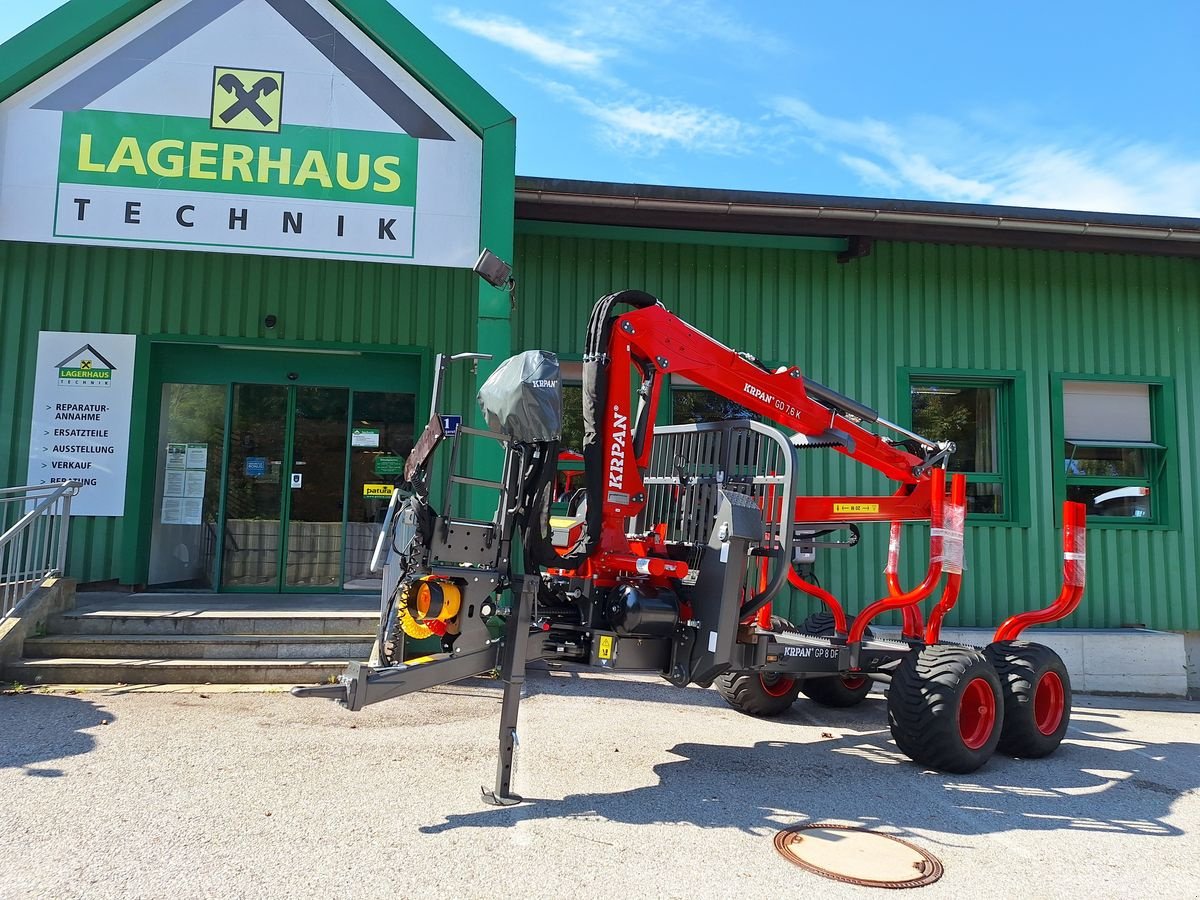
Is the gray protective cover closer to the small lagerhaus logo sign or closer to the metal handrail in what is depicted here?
the metal handrail

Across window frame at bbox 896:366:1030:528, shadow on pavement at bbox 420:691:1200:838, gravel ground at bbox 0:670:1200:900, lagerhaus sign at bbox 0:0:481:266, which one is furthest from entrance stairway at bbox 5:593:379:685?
window frame at bbox 896:366:1030:528

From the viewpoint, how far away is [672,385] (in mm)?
9703

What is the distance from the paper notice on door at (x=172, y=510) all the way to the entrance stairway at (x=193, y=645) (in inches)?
61.9

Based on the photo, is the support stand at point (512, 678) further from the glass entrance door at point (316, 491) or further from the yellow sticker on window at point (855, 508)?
the glass entrance door at point (316, 491)

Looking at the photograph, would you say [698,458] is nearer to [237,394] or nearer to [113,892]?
[113,892]

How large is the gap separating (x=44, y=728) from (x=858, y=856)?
16.9 ft

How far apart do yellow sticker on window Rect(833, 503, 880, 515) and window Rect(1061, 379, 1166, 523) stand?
17.1 ft

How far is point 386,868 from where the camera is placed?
358cm

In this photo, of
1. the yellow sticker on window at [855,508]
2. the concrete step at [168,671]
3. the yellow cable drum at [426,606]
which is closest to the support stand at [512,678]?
the yellow cable drum at [426,606]

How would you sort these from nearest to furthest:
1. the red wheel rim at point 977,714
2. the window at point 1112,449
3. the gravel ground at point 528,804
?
the gravel ground at point 528,804 → the red wheel rim at point 977,714 → the window at point 1112,449

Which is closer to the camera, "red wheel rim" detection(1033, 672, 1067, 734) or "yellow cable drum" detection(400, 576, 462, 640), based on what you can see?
"yellow cable drum" detection(400, 576, 462, 640)

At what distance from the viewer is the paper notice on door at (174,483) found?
381 inches

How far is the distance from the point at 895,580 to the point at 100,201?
306 inches

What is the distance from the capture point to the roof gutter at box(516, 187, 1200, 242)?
8.95m
